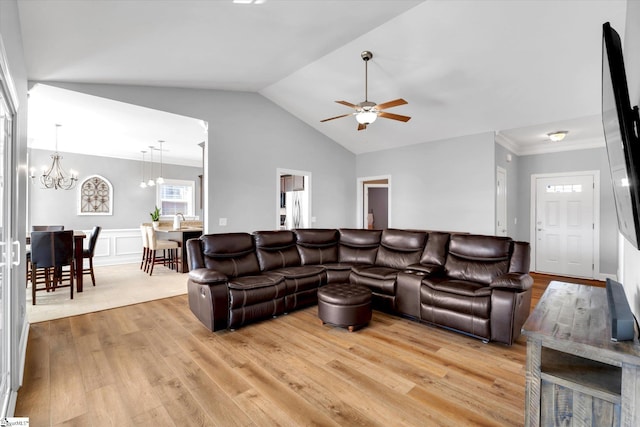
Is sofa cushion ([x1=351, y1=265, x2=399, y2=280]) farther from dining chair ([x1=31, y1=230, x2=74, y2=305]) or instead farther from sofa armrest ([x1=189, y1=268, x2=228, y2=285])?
dining chair ([x1=31, y1=230, x2=74, y2=305])

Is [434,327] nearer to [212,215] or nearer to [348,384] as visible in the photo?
[348,384]

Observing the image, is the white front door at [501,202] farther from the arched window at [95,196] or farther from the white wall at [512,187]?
the arched window at [95,196]

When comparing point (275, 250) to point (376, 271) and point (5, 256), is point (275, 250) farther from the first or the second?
point (5, 256)

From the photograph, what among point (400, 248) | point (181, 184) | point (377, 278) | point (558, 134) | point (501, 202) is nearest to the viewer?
point (377, 278)

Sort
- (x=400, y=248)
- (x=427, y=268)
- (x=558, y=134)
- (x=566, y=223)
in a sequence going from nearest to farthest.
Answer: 1. (x=427, y=268)
2. (x=400, y=248)
3. (x=558, y=134)
4. (x=566, y=223)

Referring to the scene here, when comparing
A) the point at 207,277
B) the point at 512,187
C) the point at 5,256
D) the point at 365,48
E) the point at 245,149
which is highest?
the point at 365,48

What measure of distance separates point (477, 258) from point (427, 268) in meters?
0.57

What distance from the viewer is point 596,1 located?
2666 mm

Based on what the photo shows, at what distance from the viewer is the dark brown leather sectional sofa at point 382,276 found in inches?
113

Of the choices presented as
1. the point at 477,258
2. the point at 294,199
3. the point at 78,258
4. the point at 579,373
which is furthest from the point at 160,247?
the point at 579,373

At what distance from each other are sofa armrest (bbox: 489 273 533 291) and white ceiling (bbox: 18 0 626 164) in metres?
2.56

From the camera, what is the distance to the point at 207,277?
3.10m

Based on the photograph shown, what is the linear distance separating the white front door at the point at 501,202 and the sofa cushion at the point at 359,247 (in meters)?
2.31

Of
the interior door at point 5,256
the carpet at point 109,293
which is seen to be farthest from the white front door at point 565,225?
the interior door at point 5,256
